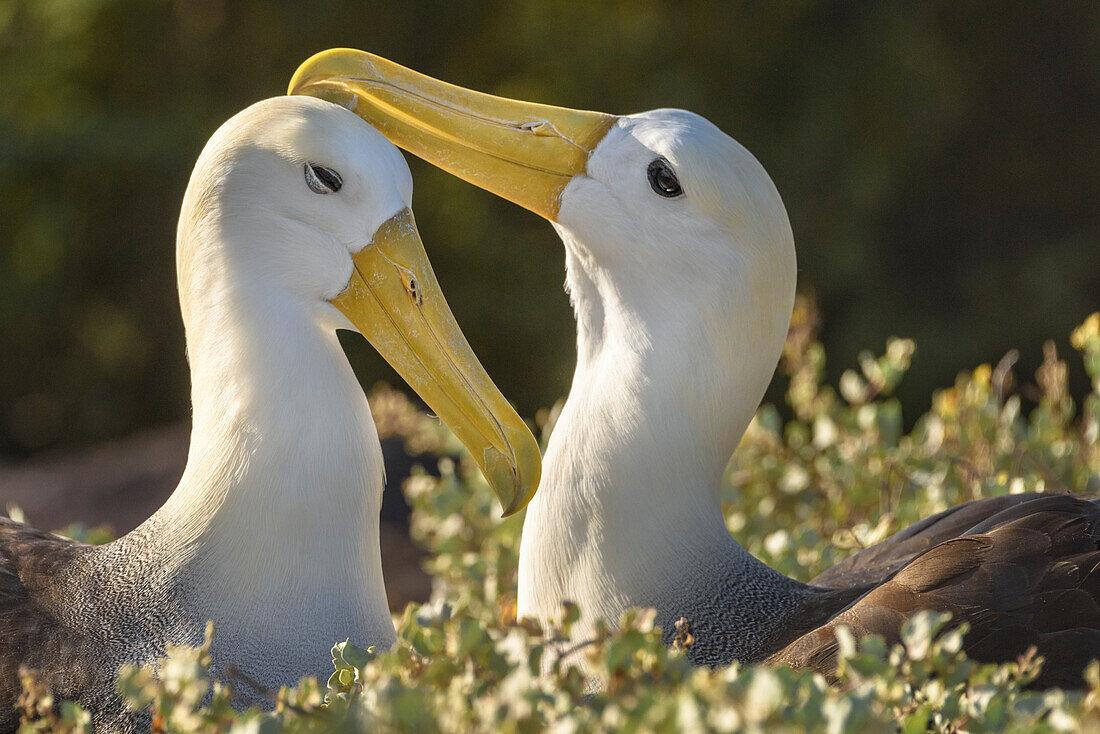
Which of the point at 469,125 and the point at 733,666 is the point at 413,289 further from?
the point at 733,666

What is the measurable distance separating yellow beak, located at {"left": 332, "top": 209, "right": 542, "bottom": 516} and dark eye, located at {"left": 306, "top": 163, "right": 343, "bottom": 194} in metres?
0.12

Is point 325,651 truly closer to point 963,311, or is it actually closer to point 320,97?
point 320,97

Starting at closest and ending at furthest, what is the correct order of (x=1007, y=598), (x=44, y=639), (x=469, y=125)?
(x=1007, y=598)
(x=44, y=639)
(x=469, y=125)

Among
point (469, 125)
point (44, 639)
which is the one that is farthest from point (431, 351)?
point (44, 639)

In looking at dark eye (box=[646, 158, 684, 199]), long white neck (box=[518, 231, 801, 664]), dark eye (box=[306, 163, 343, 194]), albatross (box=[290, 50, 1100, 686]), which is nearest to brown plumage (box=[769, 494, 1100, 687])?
albatross (box=[290, 50, 1100, 686])

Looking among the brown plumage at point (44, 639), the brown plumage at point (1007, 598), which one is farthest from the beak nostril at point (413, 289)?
the brown plumage at point (1007, 598)

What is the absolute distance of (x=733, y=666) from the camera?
1.79 metres

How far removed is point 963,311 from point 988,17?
1.75 m

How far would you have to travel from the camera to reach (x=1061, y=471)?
3.91 m

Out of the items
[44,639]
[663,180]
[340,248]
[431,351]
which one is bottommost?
[44,639]

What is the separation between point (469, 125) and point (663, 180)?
449 mm

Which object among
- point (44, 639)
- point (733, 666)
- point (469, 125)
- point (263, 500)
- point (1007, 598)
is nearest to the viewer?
point (733, 666)

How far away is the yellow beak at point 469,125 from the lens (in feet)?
9.04

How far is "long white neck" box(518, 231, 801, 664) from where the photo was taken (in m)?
2.58
